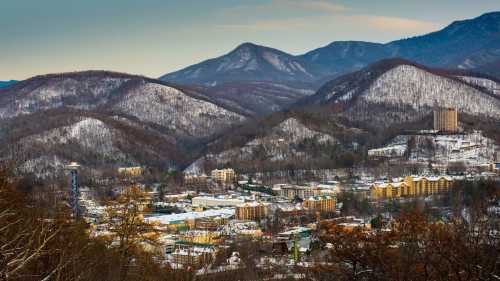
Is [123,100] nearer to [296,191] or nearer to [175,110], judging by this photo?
[175,110]

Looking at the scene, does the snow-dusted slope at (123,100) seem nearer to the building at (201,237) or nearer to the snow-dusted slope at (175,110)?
the snow-dusted slope at (175,110)

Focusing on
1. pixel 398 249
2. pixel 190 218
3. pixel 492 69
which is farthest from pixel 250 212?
pixel 492 69

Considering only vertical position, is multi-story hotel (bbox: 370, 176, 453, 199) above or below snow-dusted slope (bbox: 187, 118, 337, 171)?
below

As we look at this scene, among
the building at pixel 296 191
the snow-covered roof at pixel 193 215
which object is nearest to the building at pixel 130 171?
the building at pixel 296 191

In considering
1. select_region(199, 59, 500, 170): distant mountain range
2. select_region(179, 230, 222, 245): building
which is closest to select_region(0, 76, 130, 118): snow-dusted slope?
select_region(199, 59, 500, 170): distant mountain range

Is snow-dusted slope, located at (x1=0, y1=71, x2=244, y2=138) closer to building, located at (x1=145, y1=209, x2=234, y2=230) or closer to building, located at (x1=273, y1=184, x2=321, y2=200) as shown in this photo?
building, located at (x1=273, y1=184, x2=321, y2=200)
